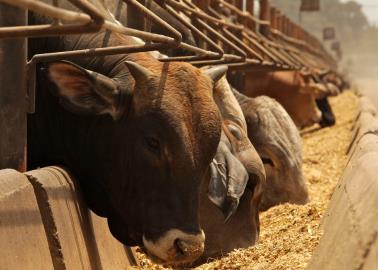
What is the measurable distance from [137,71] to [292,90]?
1264cm

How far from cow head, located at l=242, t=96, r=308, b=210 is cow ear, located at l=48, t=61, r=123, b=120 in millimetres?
3938

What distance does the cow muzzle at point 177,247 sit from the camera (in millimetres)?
4973

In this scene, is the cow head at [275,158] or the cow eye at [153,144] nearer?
the cow eye at [153,144]

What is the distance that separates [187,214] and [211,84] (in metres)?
0.90

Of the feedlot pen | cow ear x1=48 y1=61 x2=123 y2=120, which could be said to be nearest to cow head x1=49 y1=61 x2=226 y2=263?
cow ear x1=48 y1=61 x2=123 y2=120

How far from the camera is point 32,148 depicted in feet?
19.4

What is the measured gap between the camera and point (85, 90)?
5.40 m

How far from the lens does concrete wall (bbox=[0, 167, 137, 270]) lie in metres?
4.07

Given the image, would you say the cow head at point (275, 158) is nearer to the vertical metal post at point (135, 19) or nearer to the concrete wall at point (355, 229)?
the vertical metal post at point (135, 19)

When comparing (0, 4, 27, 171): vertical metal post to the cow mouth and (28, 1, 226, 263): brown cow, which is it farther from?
the cow mouth

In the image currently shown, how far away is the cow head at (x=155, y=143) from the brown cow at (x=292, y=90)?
9.86 meters

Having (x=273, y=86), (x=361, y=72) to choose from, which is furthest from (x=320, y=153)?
(x=361, y=72)

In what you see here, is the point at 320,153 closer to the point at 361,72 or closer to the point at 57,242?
the point at 57,242

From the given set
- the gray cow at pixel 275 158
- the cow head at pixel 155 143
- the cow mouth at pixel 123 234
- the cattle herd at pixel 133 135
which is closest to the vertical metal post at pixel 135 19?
the cattle herd at pixel 133 135
